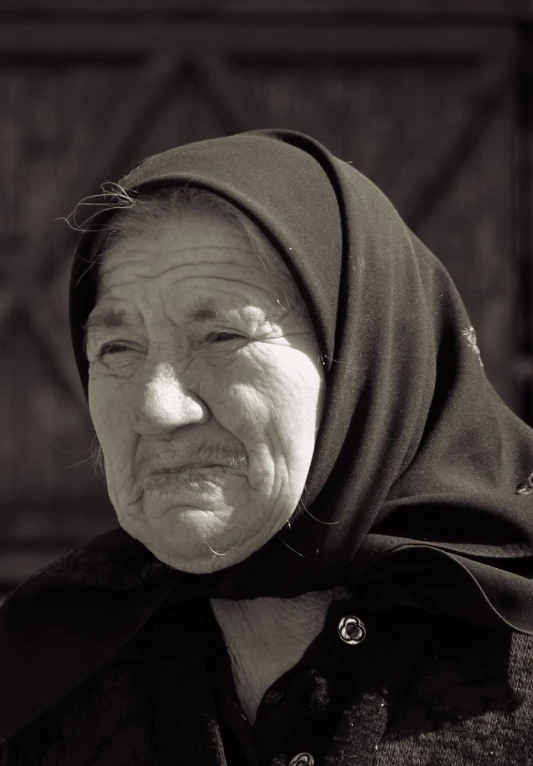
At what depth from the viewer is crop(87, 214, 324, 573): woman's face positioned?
196 centimetres

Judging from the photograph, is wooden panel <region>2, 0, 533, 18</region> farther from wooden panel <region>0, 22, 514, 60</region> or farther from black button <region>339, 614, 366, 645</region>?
black button <region>339, 614, 366, 645</region>

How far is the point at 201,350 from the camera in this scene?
6.57ft

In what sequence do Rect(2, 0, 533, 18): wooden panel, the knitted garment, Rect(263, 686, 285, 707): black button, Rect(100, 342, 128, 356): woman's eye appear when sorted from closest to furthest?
the knitted garment, Rect(263, 686, 285, 707): black button, Rect(100, 342, 128, 356): woman's eye, Rect(2, 0, 533, 18): wooden panel

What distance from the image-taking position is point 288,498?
77.6 inches

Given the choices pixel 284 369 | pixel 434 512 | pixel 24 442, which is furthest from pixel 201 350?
pixel 24 442

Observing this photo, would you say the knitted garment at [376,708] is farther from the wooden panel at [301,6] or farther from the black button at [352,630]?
the wooden panel at [301,6]

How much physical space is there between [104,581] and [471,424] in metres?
0.69

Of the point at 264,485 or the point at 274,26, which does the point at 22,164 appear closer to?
the point at 274,26

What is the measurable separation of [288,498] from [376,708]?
346 millimetres

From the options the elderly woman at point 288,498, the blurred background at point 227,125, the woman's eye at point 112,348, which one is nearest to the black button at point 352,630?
the elderly woman at point 288,498

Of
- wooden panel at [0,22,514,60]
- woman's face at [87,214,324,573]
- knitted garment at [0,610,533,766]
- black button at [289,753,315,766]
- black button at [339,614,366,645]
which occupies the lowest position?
black button at [289,753,315,766]

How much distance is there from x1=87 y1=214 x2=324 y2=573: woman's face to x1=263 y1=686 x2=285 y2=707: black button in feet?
0.70

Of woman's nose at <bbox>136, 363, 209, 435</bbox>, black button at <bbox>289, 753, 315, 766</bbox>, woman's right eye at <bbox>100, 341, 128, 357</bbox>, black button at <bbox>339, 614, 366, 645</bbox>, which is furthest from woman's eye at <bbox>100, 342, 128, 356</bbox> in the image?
black button at <bbox>289, 753, 315, 766</bbox>

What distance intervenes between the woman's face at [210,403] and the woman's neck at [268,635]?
150mm
